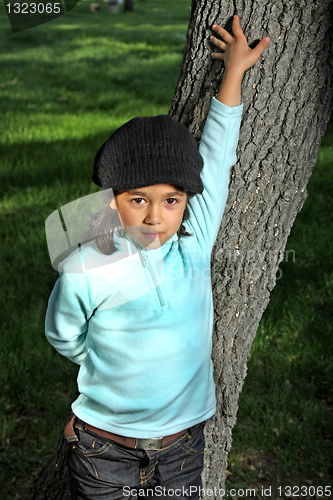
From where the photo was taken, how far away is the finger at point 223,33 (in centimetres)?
164

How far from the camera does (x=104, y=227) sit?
5.39ft

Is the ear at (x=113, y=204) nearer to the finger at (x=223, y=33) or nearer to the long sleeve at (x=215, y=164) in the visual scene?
the long sleeve at (x=215, y=164)

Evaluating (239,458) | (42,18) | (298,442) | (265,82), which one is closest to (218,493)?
(239,458)

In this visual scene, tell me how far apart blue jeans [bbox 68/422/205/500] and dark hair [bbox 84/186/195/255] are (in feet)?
2.18

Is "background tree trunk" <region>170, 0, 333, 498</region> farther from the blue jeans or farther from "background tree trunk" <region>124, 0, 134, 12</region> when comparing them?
"background tree trunk" <region>124, 0, 134, 12</region>

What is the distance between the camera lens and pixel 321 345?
322cm

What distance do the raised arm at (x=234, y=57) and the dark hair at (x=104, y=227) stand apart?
0.37 meters

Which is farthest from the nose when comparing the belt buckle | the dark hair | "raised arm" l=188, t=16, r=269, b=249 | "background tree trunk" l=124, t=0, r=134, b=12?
"background tree trunk" l=124, t=0, r=134, b=12

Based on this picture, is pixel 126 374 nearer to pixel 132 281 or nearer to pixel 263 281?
pixel 132 281

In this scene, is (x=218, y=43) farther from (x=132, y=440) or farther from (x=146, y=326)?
(x=132, y=440)

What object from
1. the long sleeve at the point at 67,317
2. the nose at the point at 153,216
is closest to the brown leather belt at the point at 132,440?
the long sleeve at the point at 67,317

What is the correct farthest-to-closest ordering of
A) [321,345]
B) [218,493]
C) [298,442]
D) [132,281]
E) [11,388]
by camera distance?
[321,345] < [11,388] < [298,442] < [218,493] < [132,281]

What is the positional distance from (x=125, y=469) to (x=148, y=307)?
0.60 metres

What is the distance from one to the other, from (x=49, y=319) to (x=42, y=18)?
14996 mm
